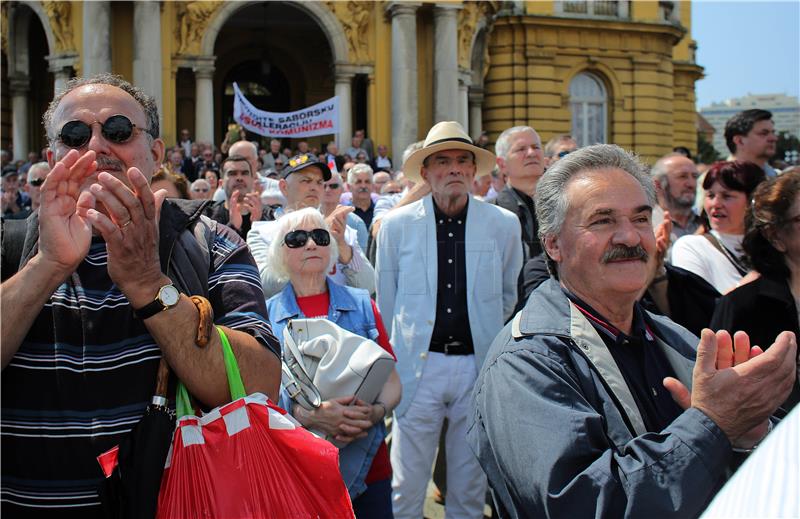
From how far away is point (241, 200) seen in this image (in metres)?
6.20

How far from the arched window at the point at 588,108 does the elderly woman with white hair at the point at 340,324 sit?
25.6m

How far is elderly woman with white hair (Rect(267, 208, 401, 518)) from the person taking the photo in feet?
11.6

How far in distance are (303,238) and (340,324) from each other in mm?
508

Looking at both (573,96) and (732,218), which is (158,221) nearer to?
(732,218)

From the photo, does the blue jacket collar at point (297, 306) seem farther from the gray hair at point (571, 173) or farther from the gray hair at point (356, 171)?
the gray hair at point (356, 171)

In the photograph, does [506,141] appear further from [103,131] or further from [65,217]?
[65,217]

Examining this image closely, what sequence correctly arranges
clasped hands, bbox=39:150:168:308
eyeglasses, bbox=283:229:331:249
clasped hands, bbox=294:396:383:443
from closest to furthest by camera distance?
clasped hands, bbox=39:150:168:308 < clasped hands, bbox=294:396:383:443 < eyeglasses, bbox=283:229:331:249

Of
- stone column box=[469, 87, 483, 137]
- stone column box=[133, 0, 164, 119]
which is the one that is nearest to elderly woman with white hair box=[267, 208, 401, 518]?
stone column box=[133, 0, 164, 119]

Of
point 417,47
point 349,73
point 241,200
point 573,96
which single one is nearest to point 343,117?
point 349,73

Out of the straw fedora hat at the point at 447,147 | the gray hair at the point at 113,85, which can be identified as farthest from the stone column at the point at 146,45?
the gray hair at the point at 113,85

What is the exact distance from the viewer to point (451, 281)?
473 centimetres

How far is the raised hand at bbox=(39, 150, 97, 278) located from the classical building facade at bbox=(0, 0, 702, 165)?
18.7m

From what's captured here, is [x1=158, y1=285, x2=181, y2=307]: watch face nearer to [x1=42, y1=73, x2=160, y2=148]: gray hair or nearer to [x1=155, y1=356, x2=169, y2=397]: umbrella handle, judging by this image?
[x1=155, y1=356, x2=169, y2=397]: umbrella handle

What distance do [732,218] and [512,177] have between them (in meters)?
1.59
